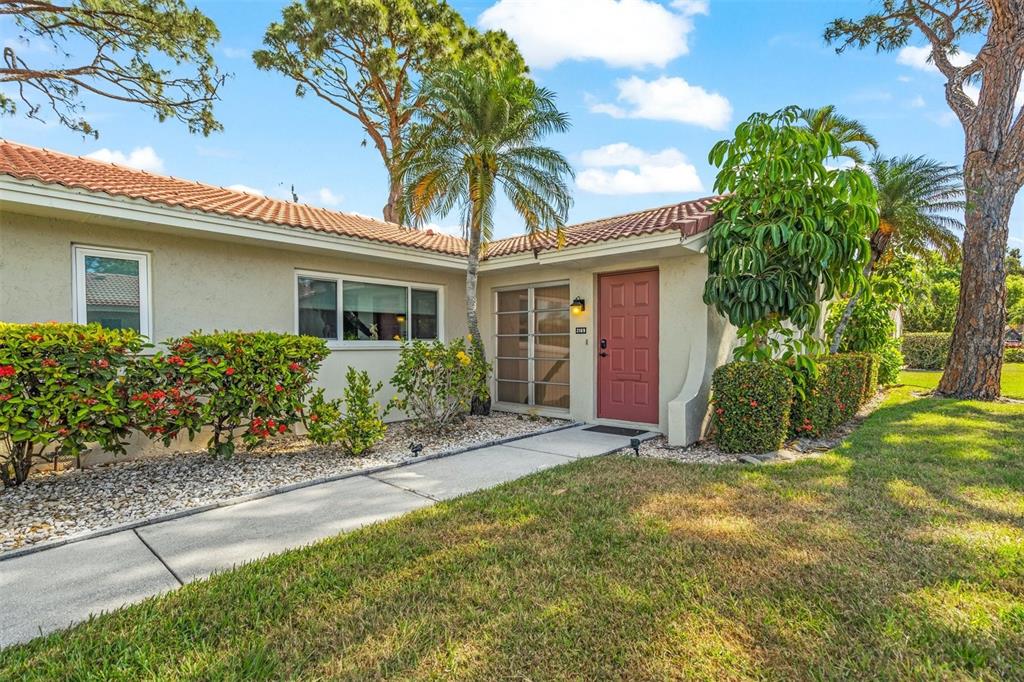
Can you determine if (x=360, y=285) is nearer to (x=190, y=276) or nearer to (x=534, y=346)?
(x=190, y=276)

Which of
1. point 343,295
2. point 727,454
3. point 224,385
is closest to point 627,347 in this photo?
point 727,454

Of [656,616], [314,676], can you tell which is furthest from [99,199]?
[656,616]

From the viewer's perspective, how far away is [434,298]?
984cm

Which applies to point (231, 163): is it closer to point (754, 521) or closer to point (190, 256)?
point (190, 256)

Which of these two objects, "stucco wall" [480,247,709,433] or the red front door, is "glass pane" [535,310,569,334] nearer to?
"stucco wall" [480,247,709,433]

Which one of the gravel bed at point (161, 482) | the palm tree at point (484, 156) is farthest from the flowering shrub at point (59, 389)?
the palm tree at point (484, 156)

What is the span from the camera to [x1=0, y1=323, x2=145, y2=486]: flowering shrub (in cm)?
444

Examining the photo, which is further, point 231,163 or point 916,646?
point 231,163

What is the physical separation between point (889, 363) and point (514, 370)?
10.6m

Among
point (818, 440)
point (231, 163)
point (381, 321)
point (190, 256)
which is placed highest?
point (231, 163)

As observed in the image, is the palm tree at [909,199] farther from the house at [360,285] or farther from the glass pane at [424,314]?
the glass pane at [424,314]

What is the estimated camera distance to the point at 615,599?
2.85 m

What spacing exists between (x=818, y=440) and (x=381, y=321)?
7401mm

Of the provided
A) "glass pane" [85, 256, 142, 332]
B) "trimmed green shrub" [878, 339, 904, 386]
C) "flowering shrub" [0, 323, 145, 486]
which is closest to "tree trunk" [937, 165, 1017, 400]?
"trimmed green shrub" [878, 339, 904, 386]
